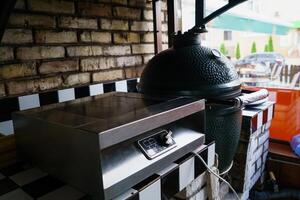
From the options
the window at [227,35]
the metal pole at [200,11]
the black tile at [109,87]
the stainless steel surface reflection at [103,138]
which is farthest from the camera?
the window at [227,35]

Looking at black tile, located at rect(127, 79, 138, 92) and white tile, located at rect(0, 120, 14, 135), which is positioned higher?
black tile, located at rect(127, 79, 138, 92)

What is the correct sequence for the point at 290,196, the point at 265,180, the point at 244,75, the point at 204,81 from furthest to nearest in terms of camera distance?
the point at 244,75, the point at 265,180, the point at 290,196, the point at 204,81

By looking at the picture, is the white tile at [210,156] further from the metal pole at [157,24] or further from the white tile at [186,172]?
the metal pole at [157,24]

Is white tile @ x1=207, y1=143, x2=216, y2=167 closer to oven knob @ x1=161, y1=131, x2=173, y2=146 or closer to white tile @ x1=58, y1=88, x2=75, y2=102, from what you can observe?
oven knob @ x1=161, y1=131, x2=173, y2=146

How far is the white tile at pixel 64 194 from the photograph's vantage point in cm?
75

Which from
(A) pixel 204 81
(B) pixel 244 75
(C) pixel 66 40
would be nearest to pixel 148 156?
(A) pixel 204 81

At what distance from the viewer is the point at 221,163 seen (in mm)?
1347

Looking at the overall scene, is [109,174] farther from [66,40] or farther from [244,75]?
[244,75]

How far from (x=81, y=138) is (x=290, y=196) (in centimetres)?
194

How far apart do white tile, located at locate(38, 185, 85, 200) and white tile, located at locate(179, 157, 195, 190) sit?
1.16 feet

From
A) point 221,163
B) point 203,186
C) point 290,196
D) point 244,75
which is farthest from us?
point 244,75

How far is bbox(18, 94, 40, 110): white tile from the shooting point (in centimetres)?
119

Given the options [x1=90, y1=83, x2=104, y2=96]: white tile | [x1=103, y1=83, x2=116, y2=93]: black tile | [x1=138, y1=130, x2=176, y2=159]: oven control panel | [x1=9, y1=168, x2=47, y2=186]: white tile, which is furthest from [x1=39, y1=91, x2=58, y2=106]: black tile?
[x1=138, y1=130, x2=176, y2=159]: oven control panel

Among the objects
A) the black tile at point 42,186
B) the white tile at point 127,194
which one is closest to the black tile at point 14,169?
the black tile at point 42,186
